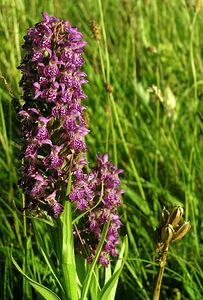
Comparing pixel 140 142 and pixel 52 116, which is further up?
pixel 52 116

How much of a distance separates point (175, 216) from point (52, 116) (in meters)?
0.52

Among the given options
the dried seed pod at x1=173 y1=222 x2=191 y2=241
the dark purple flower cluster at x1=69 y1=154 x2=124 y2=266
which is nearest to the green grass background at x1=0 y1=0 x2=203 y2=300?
the dark purple flower cluster at x1=69 y1=154 x2=124 y2=266

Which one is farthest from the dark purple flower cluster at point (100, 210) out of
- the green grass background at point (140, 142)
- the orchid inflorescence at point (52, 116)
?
the green grass background at point (140, 142)

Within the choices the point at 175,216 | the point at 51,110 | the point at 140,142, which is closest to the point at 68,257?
the point at 175,216

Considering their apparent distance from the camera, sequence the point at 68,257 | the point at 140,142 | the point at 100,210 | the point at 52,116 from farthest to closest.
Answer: the point at 140,142, the point at 100,210, the point at 68,257, the point at 52,116

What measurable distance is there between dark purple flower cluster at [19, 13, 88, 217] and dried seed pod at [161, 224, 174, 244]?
1.14ft

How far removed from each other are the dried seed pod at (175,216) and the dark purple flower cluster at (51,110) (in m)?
0.34

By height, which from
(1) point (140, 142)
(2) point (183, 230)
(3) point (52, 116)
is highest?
(3) point (52, 116)

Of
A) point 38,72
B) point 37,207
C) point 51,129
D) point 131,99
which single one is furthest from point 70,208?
point 131,99

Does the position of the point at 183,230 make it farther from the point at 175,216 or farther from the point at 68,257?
the point at 68,257

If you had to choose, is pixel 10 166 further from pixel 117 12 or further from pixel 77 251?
pixel 117 12

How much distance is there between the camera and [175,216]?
1.75 m

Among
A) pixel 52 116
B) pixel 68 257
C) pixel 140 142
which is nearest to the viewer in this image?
pixel 52 116

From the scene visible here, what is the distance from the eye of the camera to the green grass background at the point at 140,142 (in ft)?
8.20
